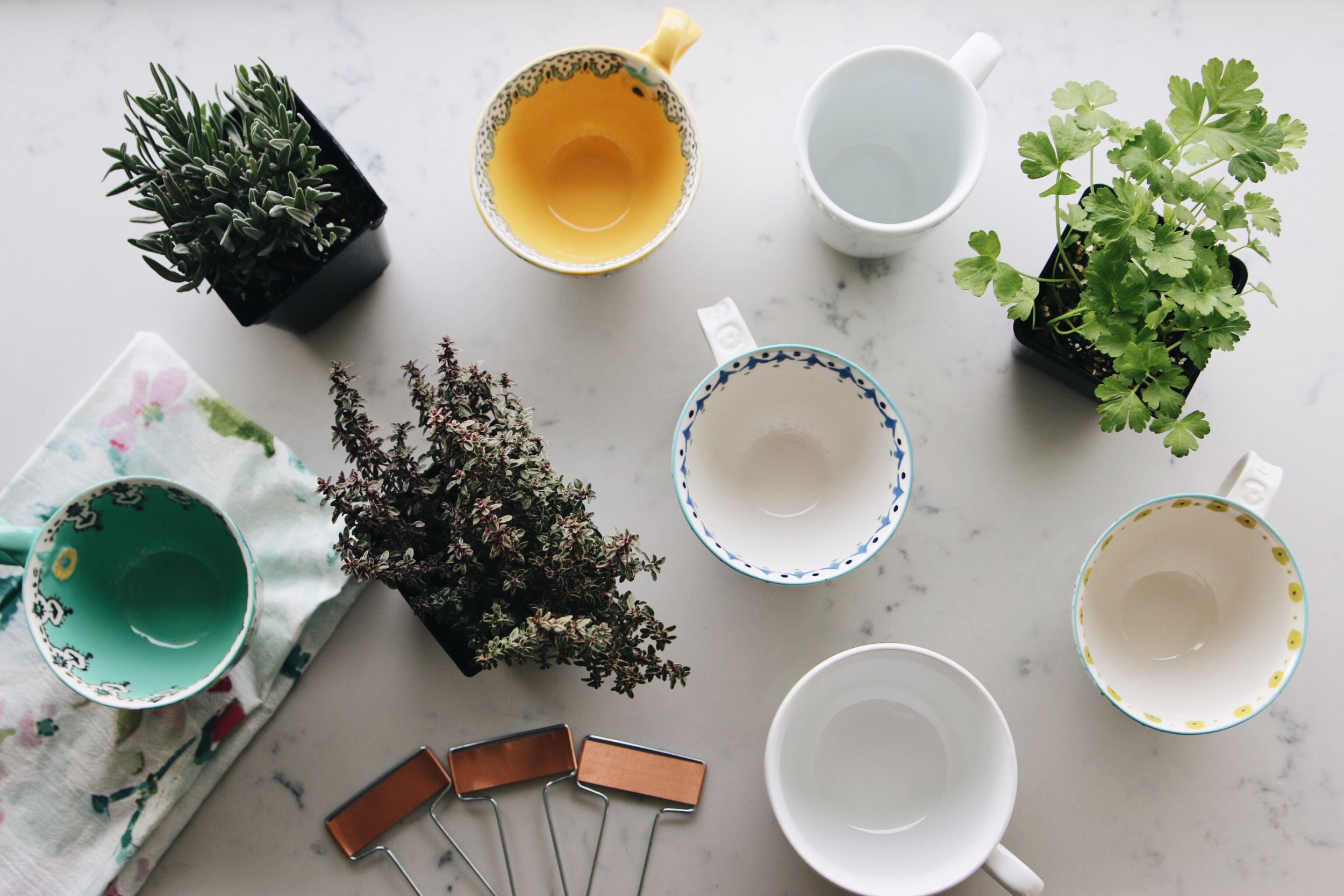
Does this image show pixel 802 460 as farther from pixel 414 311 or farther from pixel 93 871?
pixel 93 871

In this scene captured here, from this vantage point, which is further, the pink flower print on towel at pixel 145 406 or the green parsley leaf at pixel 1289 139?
the pink flower print on towel at pixel 145 406

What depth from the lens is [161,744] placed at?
97 cm

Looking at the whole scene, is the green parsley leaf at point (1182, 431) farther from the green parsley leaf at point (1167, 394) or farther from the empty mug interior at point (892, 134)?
the empty mug interior at point (892, 134)

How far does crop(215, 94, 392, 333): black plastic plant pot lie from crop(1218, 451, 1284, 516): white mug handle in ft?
3.10

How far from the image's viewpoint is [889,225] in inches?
36.2

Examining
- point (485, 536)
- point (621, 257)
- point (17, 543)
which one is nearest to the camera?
point (485, 536)

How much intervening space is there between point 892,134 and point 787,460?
1.29 feet

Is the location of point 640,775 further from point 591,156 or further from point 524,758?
point 591,156

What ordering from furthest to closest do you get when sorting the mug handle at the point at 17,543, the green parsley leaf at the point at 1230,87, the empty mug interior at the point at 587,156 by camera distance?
the empty mug interior at the point at 587,156 < the mug handle at the point at 17,543 < the green parsley leaf at the point at 1230,87

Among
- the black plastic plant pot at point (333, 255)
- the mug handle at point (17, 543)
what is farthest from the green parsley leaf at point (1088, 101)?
the mug handle at point (17, 543)

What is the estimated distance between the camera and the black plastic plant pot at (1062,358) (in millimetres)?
884

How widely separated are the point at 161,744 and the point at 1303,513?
4.37ft

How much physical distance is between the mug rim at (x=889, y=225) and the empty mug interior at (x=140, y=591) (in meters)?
0.68

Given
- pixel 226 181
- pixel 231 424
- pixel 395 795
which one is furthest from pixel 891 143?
pixel 395 795
